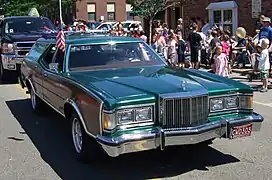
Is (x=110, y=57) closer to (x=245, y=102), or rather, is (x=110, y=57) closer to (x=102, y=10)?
(x=245, y=102)

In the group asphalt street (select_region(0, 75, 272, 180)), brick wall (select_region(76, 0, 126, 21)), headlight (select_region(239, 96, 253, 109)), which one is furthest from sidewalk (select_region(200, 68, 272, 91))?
brick wall (select_region(76, 0, 126, 21))

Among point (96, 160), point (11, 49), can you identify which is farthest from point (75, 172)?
point (11, 49)

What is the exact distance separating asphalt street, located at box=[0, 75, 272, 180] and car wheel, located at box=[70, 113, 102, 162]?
0.12m

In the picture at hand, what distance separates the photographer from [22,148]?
6816 mm

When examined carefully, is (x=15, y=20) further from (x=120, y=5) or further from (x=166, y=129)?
(x=120, y=5)

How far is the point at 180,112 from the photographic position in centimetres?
517

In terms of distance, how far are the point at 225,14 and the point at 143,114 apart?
1769 centimetres

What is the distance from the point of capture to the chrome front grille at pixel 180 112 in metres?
5.13

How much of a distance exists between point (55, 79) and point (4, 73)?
27.4 feet

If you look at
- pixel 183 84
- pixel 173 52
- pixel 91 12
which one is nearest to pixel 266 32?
pixel 173 52

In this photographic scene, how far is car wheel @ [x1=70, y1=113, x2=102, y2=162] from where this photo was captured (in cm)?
570

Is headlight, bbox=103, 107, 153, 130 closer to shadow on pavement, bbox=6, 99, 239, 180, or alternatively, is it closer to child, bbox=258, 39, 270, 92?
shadow on pavement, bbox=6, 99, 239, 180

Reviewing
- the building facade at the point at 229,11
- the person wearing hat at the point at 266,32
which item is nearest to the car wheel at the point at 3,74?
the person wearing hat at the point at 266,32

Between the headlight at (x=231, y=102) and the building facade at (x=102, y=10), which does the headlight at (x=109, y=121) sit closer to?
the headlight at (x=231, y=102)
